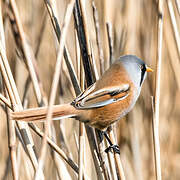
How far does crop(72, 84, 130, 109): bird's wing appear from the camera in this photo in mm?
1526

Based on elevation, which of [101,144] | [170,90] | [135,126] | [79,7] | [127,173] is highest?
→ [79,7]

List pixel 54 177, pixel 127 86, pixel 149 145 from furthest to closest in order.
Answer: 1. pixel 149 145
2. pixel 54 177
3. pixel 127 86

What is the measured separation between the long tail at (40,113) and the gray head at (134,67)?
1.39 ft

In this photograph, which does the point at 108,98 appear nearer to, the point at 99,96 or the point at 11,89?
the point at 99,96

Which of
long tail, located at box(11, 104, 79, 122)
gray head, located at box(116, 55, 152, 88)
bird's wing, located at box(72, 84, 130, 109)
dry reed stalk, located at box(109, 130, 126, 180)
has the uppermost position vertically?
gray head, located at box(116, 55, 152, 88)

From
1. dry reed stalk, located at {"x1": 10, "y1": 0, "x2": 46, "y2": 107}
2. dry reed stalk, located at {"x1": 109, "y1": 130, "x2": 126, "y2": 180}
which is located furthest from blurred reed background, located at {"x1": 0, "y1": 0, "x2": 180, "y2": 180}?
dry reed stalk, located at {"x1": 10, "y1": 0, "x2": 46, "y2": 107}

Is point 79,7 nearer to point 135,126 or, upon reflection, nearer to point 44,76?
point 44,76

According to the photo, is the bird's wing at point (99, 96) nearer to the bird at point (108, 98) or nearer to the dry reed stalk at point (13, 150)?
the bird at point (108, 98)

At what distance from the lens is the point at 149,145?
2504 millimetres

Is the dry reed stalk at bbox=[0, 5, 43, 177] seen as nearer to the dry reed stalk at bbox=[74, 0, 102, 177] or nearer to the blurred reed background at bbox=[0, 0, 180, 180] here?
the dry reed stalk at bbox=[74, 0, 102, 177]

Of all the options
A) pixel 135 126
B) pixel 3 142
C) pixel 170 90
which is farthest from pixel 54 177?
pixel 170 90

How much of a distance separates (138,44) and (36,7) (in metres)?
0.78

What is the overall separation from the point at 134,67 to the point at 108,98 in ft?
0.81

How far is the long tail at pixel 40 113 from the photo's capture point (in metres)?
1.28
